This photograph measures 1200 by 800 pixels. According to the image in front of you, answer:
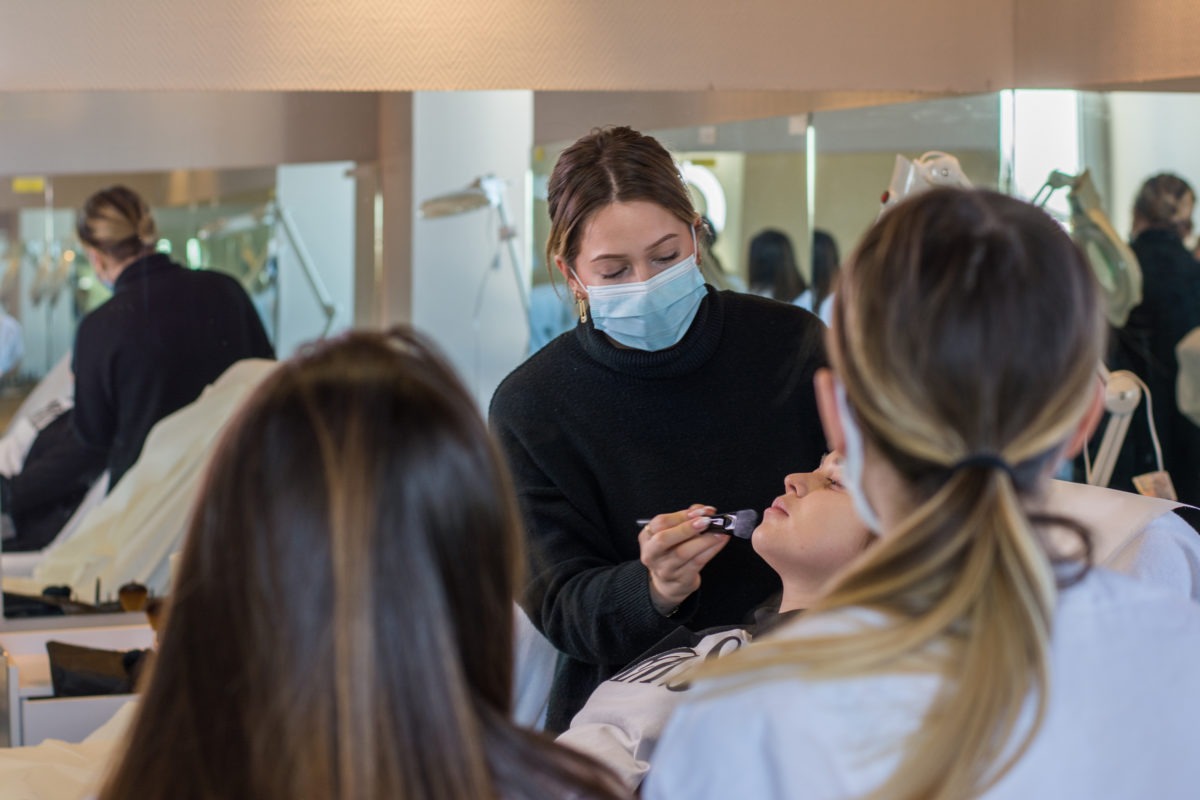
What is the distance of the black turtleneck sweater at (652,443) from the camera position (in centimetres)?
177

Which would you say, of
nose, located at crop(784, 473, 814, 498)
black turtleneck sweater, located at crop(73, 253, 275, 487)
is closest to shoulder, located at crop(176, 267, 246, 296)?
black turtleneck sweater, located at crop(73, 253, 275, 487)

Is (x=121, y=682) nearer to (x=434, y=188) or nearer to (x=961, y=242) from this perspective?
(x=434, y=188)

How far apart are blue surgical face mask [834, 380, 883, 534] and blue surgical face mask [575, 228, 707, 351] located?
2.77ft

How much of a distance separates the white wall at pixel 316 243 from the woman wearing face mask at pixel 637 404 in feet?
3.43

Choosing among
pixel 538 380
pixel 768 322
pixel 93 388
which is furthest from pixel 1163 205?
pixel 93 388

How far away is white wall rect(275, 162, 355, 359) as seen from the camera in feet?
9.15

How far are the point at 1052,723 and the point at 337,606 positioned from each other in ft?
1.46

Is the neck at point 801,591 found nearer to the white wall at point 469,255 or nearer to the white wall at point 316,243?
the white wall at point 469,255

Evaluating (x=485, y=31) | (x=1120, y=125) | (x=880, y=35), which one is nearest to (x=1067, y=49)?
(x=1120, y=125)

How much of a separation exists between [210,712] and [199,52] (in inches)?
77.6

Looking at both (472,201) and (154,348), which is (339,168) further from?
(154,348)

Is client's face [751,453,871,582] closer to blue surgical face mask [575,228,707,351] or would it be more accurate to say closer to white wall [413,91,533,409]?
blue surgical face mask [575,228,707,351]

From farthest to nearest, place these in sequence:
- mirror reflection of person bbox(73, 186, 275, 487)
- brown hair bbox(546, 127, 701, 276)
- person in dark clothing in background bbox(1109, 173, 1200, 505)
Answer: mirror reflection of person bbox(73, 186, 275, 487) → person in dark clothing in background bbox(1109, 173, 1200, 505) → brown hair bbox(546, 127, 701, 276)

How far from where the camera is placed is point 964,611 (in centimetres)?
84
